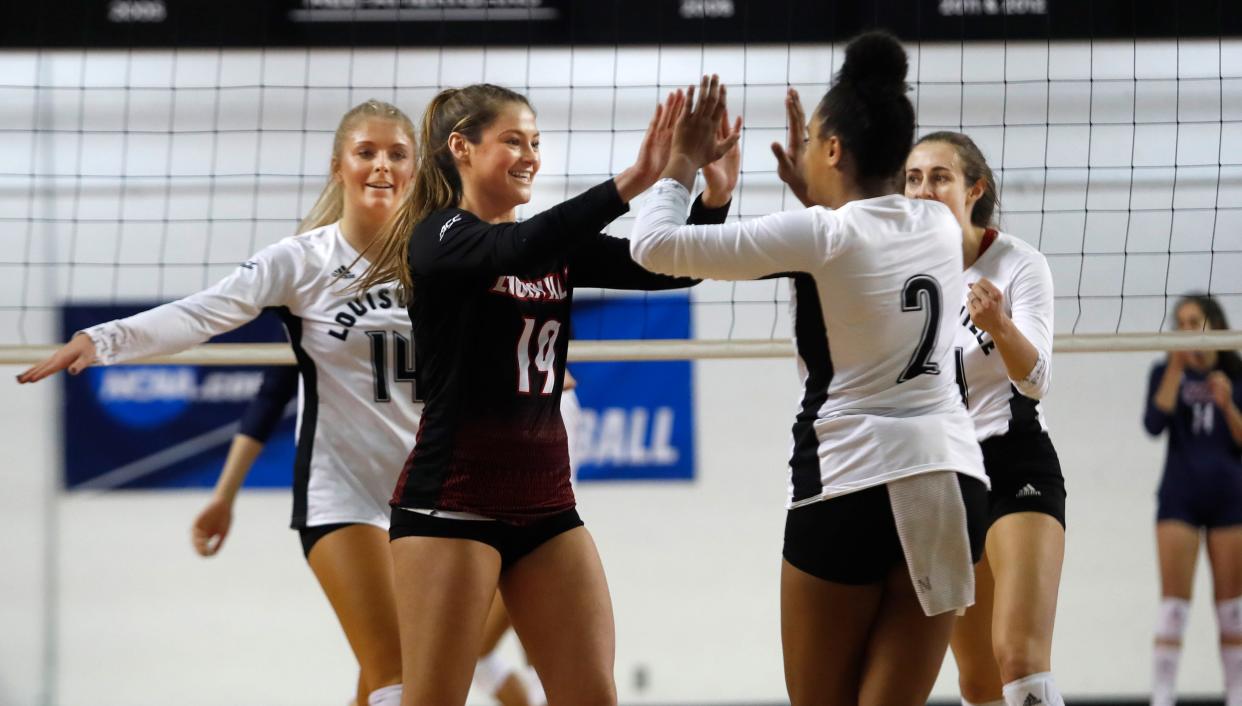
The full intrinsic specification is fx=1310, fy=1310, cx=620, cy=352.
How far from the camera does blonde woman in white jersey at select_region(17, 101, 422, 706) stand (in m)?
3.15

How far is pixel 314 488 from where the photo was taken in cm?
330

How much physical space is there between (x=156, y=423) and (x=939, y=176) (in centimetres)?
434

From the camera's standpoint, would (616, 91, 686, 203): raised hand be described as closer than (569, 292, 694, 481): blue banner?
Yes

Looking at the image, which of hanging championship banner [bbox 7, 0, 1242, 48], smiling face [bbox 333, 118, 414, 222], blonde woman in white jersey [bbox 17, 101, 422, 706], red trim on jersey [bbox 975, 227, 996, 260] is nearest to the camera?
blonde woman in white jersey [bbox 17, 101, 422, 706]

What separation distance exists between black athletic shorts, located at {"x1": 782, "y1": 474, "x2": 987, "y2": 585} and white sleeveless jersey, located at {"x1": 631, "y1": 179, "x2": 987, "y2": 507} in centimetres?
3

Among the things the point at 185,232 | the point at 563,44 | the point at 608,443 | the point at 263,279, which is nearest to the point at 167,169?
→ the point at 185,232

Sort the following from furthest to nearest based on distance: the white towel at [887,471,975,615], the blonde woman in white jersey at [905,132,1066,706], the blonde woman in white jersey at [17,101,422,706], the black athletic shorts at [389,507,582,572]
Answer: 1. the blonde woman in white jersey at [17,101,422,706]
2. the blonde woman in white jersey at [905,132,1066,706]
3. the black athletic shorts at [389,507,582,572]
4. the white towel at [887,471,975,615]

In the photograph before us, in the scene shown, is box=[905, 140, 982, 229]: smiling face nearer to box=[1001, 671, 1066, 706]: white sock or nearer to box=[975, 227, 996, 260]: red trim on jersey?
box=[975, 227, 996, 260]: red trim on jersey

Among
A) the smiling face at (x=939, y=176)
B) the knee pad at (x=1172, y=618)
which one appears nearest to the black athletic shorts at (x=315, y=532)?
the smiling face at (x=939, y=176)

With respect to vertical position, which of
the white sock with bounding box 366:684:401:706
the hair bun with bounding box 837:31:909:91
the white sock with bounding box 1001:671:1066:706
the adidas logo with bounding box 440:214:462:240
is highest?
the hair bun with bounding box 837:31:909:91

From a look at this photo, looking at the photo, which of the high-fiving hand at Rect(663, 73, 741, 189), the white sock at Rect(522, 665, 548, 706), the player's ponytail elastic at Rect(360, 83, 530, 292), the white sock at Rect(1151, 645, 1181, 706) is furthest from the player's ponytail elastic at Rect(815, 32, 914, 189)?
the white sock at Rect(1151, 645, 1181, 706)

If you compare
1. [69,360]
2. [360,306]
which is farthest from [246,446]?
[69,360]

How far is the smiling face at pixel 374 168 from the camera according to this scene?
3488mm

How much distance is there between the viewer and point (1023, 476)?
3260mm
